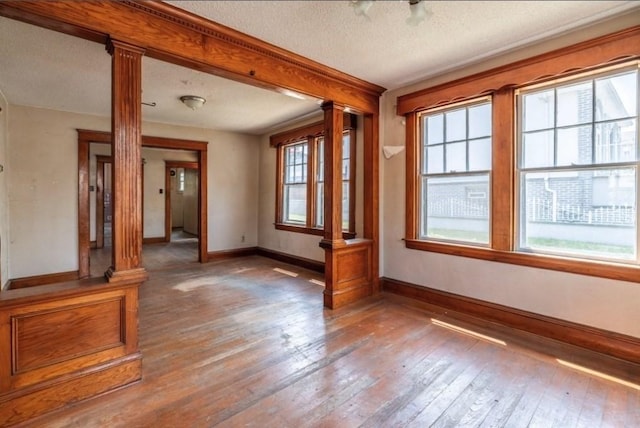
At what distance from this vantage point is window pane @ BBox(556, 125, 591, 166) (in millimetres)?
2534

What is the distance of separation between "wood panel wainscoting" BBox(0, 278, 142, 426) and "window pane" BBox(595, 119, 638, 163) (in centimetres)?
374

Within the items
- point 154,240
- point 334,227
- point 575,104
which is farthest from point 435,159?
point 154,240

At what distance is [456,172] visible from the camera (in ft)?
11.0

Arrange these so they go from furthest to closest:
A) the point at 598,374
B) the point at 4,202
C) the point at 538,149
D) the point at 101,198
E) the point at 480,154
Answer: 1. the point at 101,198
2. the point at 4,202
3. the point at 480,154
4. the point at 538,149
5. the point at 598,374

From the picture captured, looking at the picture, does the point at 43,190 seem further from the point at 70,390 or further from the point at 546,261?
the point at 546,261

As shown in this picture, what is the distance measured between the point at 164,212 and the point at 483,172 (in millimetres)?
8293

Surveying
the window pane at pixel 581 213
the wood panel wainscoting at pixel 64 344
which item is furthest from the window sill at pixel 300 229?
the wood panel wainscoting at pixel 64 344

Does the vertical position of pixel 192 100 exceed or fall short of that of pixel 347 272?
it exceeds it

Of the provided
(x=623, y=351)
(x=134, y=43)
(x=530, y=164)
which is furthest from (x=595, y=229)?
(x=134, y=43)

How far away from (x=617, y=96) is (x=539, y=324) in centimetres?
199

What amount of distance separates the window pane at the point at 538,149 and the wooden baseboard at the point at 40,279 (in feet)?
20.5

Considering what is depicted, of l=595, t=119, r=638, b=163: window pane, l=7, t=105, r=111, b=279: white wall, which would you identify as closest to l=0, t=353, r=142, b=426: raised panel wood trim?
l=7, t=105, r=111, b=279: white wall

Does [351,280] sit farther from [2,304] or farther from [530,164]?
[2,304]

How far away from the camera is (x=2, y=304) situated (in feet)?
5.55
